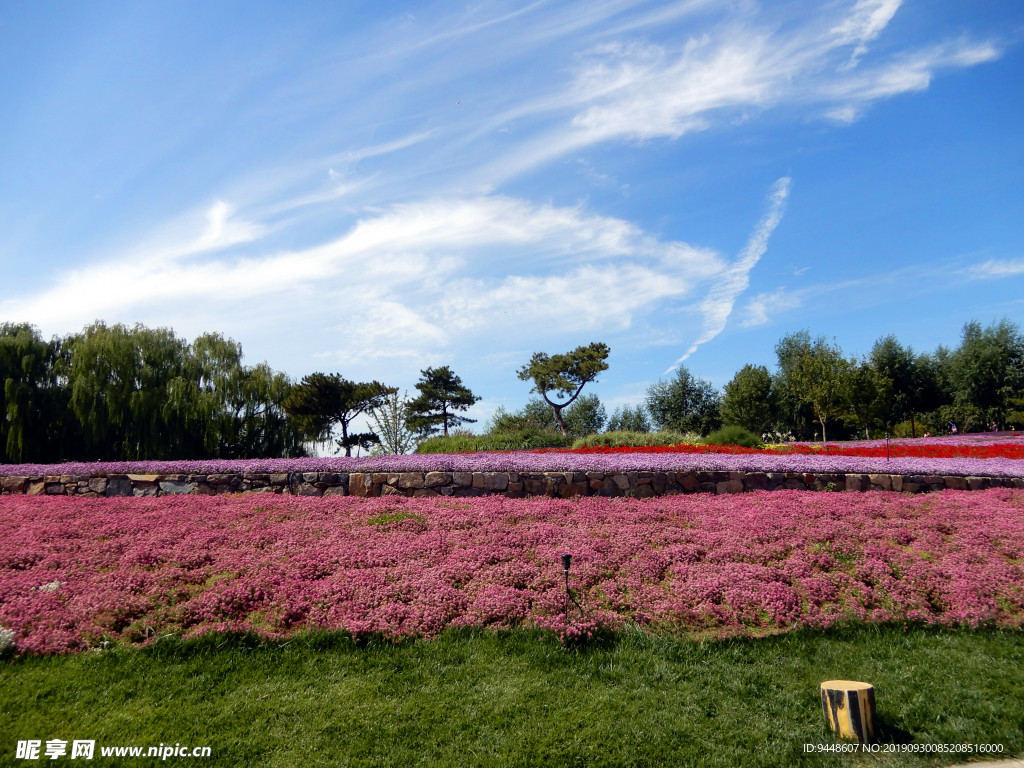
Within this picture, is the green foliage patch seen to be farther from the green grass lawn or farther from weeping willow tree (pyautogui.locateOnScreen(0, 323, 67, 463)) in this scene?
weeping willow tree (pyautogui.locateOnScreen(0, 323, 67, 463))

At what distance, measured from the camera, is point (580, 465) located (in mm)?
11344

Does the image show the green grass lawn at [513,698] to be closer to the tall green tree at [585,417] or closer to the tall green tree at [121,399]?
the tall green tree at [121,399]

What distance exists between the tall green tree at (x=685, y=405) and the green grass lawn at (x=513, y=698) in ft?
116

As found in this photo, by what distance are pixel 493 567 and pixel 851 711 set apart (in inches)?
154

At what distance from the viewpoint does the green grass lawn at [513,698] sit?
14.3 feet

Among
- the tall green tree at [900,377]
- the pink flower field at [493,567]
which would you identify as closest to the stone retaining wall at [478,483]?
the pink flower field at [493,567]

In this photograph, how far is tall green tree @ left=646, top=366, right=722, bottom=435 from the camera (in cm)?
4078

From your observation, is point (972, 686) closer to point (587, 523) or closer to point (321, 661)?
point (587, 523)

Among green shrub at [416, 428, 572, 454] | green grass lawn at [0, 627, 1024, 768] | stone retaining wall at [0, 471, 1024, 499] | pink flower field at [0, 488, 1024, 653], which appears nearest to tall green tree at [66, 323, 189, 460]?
green shrub at [416, 428, 572, 454]

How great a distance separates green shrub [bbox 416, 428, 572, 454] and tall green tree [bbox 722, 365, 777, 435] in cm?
1529

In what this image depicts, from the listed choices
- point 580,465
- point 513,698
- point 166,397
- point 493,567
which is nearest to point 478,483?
point 580,465

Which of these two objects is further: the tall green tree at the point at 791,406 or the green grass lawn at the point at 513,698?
the tall green tree at the point at 791,406

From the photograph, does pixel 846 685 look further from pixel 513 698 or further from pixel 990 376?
pixel 990 376

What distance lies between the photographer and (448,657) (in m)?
5.54
